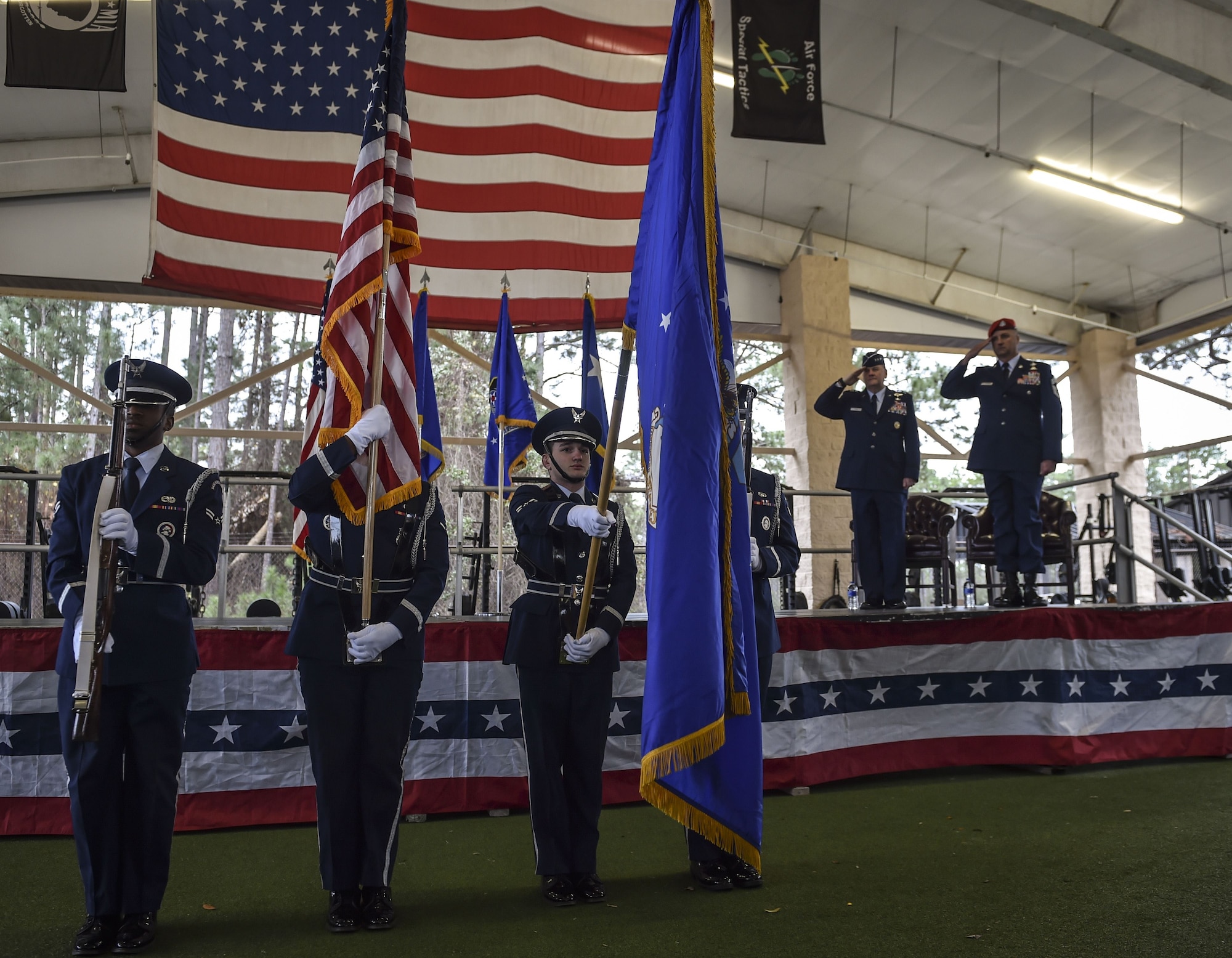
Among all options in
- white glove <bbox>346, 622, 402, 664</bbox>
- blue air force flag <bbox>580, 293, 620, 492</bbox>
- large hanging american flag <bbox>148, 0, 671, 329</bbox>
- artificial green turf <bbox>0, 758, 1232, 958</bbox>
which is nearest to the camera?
artificial green turf <bbox>0, 758, 1232, 958</bbox>

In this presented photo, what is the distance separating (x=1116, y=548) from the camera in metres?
6.20

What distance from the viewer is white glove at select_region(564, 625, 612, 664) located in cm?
316

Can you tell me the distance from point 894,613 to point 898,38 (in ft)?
21.3

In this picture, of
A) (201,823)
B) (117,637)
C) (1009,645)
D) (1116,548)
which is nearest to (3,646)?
(201,823)

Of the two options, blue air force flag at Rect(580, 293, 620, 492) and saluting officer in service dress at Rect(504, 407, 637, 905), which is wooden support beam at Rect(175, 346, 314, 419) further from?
saluting officer in service dress at Rect(504, 407, 637, 905)

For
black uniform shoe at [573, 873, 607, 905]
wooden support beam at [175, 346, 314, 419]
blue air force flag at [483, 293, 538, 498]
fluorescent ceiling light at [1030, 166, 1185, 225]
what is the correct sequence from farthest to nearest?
fluorescent ceiling light at [1030, 166, 1185, 225] < wooden support beam at [175, 346, 314, 419] < blue air force flag at [483, 293, 538, 498] < black uniform shoe at [573, 873, 607, 905]

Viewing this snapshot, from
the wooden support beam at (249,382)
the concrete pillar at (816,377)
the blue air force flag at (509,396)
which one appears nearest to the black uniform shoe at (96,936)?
the blue air force flag at (509,396)

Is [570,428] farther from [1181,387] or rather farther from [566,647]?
[1181,387]

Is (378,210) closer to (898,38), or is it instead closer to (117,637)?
(117,637)

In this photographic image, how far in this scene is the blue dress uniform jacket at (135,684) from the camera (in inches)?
105

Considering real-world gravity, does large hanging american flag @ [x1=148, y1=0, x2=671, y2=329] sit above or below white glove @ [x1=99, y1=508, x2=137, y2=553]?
above

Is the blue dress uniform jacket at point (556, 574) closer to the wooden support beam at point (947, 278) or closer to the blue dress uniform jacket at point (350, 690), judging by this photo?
the blue dress uniform jacket at point (350, 690)

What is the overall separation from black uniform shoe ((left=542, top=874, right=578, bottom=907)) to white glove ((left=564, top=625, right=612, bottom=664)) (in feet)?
2.25

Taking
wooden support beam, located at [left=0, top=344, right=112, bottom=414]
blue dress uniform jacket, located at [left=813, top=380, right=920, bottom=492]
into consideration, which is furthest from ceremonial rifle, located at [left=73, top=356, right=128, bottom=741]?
wooden support beam, located at [left=0, top=344, right=112, bottom=414]
